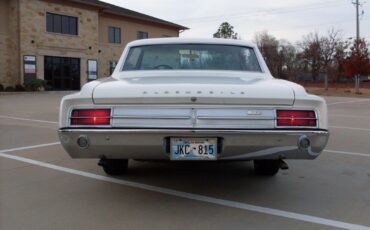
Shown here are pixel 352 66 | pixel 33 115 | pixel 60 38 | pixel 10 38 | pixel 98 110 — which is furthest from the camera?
pixel 352 66

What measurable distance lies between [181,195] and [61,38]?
3146 centimetres

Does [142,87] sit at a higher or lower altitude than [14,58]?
lower

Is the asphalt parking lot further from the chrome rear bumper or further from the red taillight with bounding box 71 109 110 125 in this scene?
the red taillight with bounding box 71 109 110 125

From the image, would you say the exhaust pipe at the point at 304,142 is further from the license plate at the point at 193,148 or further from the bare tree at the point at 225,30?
the bare tree at the point at 225,30

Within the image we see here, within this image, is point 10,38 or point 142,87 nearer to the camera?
point 142,87

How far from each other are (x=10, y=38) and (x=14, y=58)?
1.44 meters

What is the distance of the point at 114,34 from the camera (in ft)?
132

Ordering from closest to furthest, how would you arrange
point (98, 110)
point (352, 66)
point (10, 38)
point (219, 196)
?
1. point (98, 110)
2. point (219, 196)
3. point (10, 38)
4. point (352, 66)

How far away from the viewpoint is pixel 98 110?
410 centimetres

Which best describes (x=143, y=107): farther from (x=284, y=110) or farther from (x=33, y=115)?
(x=33, y=115)

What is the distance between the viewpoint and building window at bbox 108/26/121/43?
3970cm

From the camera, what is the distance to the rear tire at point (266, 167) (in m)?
5.57

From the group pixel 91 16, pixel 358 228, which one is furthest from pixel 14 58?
pixel 358 228

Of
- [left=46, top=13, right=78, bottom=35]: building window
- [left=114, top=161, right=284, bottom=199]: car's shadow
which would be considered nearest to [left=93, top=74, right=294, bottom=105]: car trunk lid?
[left=114, top=161, right=284, bottom=199]: car's shadow
